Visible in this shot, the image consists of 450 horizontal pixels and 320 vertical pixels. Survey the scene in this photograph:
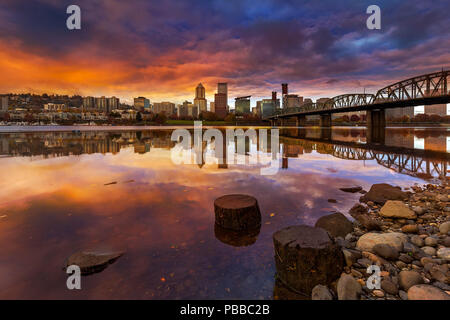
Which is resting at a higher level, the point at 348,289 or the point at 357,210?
the point at 357,210

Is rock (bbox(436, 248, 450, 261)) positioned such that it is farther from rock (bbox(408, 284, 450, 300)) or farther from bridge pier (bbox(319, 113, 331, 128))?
bridge pier (bbox(319, 113, 331, 128))

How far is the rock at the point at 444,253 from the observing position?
223 inches

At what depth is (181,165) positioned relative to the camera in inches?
770

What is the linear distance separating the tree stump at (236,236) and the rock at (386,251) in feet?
10.6

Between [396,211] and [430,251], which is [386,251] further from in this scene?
[396,211]

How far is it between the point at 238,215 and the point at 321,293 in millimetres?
3380

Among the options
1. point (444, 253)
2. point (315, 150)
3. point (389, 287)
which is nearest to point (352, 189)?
point (444, 253)

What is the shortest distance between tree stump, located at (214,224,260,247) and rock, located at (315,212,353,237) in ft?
7.05

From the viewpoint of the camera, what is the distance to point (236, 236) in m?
7.23

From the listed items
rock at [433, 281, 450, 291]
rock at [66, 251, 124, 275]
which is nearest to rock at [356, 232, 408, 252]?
rock at [433, 281, 450, 291]

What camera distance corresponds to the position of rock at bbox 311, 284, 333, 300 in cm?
457

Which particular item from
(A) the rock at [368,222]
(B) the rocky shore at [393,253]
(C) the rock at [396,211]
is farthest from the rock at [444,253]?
(C) the rock at [396,211]

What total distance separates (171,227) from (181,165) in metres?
12.0

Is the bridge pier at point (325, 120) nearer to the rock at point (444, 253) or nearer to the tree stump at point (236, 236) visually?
the rock at point (444, 253)
